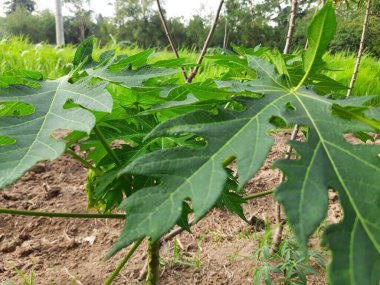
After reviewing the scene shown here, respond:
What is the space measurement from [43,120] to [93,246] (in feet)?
3.64

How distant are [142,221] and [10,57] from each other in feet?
13.9

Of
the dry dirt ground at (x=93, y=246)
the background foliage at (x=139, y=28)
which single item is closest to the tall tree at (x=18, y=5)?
the background foliage at (x=139, y=28)

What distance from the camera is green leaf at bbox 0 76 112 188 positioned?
19.5 inches

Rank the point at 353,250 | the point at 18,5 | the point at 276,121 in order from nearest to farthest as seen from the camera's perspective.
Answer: the point at 353,250 < the point at 276,121 < the point at 18,5

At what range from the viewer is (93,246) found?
1.58 meters

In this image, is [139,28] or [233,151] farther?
[139,28]

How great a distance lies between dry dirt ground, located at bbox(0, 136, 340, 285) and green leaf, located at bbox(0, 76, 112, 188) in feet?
2.56

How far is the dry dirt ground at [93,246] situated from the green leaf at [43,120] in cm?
78

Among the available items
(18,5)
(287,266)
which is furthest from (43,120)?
(18,5)

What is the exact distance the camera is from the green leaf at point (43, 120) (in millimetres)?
496

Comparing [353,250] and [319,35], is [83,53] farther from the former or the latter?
[353,250]

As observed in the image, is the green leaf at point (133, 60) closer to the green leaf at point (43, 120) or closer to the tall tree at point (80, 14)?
the green leaf at point (43, 120)

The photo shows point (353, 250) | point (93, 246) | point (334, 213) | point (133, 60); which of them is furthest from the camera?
point (334, 213)

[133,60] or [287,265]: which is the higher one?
[133,60]
